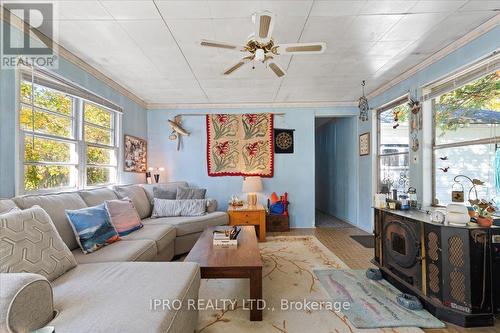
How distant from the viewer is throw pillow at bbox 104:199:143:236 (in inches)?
99.8

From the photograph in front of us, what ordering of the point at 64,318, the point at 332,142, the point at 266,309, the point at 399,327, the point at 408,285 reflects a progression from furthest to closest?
the point at 332,142, the point at 408,285, the point at 266,309, the point at 399,327, the point at 64,318

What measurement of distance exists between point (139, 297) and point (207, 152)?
360cm

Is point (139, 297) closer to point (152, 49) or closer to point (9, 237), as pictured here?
point (9, 237)

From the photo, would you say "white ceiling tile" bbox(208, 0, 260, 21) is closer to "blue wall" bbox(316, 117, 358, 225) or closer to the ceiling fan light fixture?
the ceiling fan light fixture

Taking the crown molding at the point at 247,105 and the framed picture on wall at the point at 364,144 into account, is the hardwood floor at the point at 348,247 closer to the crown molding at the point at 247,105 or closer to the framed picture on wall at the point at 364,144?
the framed picture on wall at the point at 364,144

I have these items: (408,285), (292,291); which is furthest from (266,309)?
(408,285)

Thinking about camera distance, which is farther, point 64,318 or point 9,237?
point 9,237

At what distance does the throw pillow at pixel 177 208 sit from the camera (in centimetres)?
354

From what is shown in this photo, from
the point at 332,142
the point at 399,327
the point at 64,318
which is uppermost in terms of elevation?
the point at 332,142

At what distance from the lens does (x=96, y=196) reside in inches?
106

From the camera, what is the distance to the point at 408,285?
6.98 ft

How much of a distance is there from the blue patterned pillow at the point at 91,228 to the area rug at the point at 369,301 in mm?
2185

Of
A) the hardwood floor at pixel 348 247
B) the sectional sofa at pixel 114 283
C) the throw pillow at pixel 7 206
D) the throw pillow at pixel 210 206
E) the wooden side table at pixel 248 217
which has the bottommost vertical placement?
the hardwood floor at pixel 348 247

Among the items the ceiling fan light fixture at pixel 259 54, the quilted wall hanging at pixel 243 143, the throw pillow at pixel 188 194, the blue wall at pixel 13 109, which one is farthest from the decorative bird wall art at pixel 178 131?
the ceiling fan light fixture at pixel 259 54
